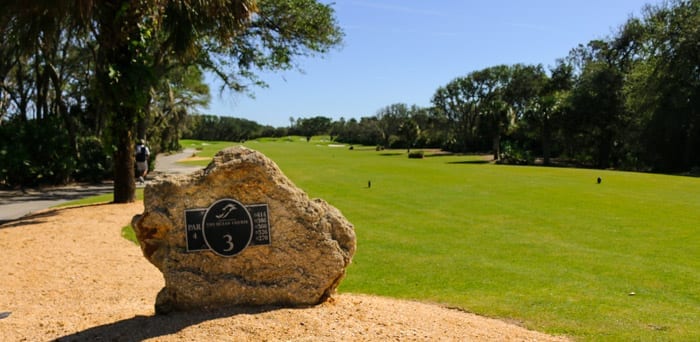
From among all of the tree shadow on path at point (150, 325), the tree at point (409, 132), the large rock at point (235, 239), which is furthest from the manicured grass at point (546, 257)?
the tree at point (409, 132)

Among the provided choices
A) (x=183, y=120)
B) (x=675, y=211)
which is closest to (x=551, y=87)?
(x=183, y=120)

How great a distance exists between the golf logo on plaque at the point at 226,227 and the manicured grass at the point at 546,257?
2719 mm

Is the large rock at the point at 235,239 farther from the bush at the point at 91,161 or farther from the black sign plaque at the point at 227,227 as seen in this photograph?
the bush at the point at 91,161

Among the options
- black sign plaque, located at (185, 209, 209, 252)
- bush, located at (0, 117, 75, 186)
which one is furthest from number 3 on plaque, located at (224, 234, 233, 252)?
bush, located at (0, 117, 75, 186)

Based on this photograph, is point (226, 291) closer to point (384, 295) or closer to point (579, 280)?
point (384, 295)

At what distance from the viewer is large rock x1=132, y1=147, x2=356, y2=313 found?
236 inches

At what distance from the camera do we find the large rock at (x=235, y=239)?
6004mm

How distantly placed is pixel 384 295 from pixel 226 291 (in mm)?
2837

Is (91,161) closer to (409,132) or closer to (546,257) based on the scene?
(546,257)

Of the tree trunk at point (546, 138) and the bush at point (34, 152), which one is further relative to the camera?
the tree trunk at point (546, 138)

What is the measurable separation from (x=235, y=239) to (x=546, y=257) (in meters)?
7.44

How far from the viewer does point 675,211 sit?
17500 millimetres

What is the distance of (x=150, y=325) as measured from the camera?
18.2ft

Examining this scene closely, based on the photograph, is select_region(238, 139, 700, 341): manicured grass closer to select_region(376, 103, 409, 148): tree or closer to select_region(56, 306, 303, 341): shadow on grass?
select_region(56, 306, 303, 341): shadow on grass
